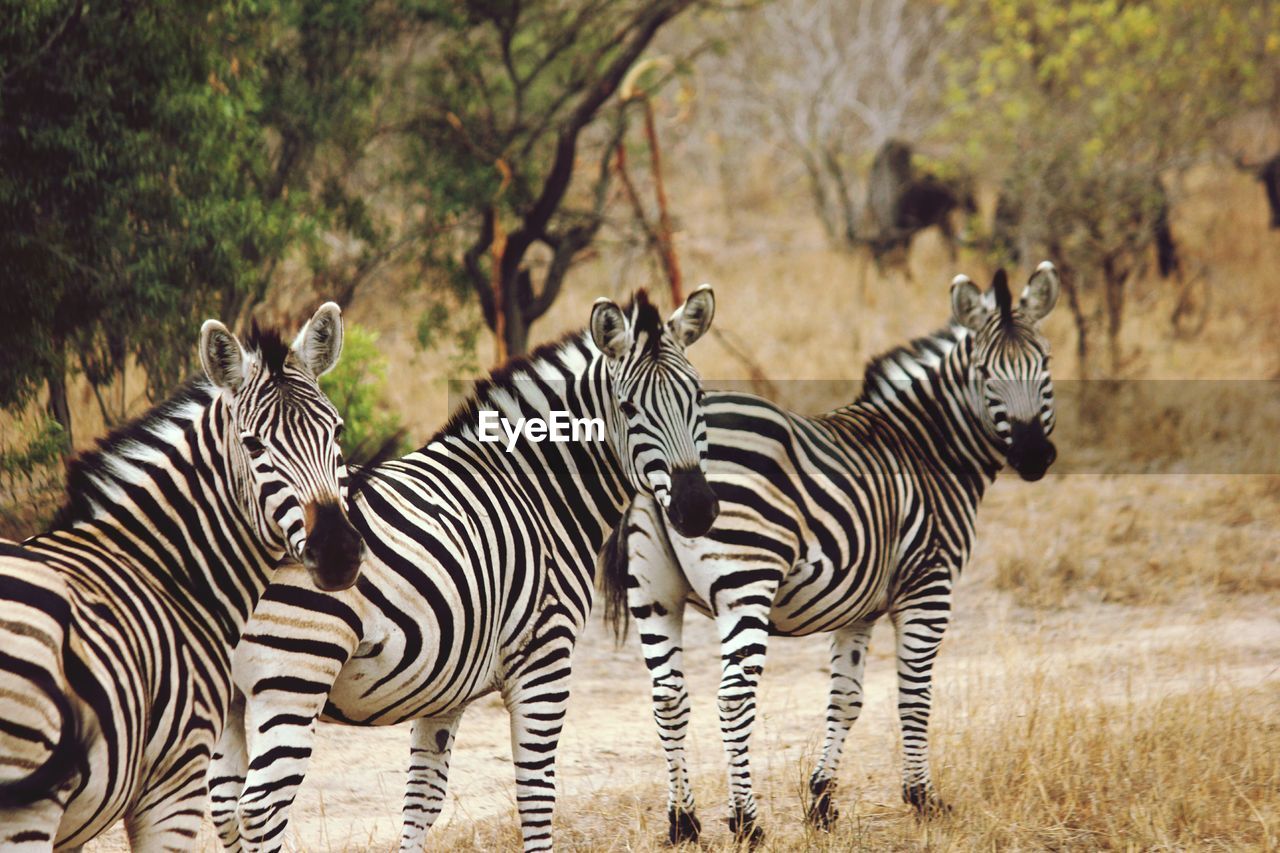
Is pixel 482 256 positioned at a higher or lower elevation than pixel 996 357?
higher

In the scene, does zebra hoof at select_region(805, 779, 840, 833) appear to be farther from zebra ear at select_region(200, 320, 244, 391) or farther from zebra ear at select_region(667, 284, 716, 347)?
zebra ear at select_region(200, 320, 244, 391)

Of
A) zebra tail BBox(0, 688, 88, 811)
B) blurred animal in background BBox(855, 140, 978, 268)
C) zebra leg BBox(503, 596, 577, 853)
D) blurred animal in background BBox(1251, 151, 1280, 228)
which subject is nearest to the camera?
zebra tail BBox(0, 688, 88, 811)

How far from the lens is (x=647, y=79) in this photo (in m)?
12.7

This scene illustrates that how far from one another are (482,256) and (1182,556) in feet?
19.4

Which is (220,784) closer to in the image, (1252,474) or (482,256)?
(482,256)

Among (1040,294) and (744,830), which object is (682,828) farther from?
(1040,294)

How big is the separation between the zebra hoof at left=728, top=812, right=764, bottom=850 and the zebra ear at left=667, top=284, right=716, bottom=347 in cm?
181

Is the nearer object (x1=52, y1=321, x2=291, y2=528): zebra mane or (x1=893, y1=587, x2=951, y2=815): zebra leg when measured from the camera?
(x1=52, y1=321, x2=291, y2=528): zebra mane

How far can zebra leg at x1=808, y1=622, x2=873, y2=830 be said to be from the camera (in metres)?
5.34

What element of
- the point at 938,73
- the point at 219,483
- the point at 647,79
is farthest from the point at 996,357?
the point at 938,73

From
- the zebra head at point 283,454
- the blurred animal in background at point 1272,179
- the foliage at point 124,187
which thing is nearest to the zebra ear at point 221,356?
the zebra head at point 283,454

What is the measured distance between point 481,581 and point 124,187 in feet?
13.6

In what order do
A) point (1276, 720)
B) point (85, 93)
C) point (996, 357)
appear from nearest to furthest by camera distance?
point (996, 357) → point (1276, 720) → point (85, 93)

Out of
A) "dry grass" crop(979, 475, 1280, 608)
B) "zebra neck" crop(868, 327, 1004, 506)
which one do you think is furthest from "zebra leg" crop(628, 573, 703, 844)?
"dry grass" crop(979, 475, 1280, 608)
